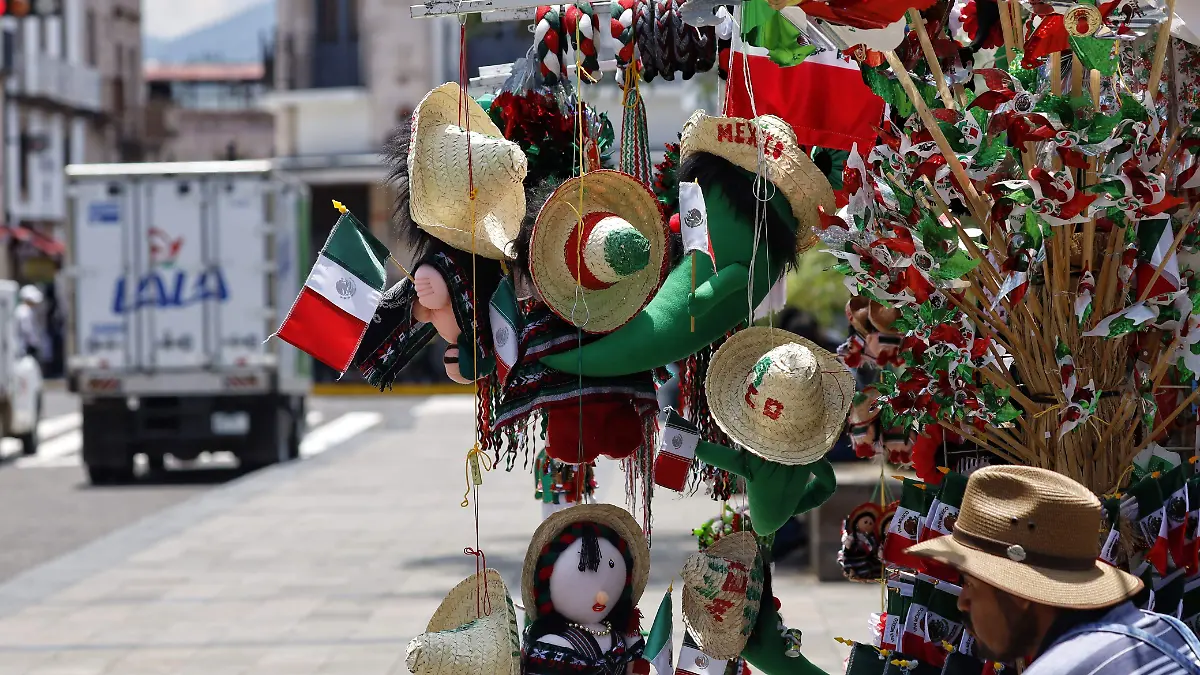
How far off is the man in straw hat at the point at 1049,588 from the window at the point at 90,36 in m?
39.8

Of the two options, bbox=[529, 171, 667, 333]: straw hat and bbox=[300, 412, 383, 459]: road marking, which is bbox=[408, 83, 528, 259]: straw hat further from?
bbox=[300, 412, 383, 459]: road marking

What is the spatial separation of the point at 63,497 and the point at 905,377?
10.7m

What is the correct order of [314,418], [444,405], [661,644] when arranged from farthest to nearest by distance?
1. [444,405]
2. [314,418]
3. [661,644]

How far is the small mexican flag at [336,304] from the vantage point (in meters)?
4.09

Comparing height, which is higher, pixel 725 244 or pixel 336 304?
pixel 725 244

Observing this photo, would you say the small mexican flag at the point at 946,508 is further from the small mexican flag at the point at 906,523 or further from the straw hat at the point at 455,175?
the straw hat at the point at 455,175

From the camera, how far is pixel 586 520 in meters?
4.17

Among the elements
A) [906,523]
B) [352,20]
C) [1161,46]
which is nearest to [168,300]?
[906,523]

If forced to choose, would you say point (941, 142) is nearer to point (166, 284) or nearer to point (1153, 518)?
point (1153, 518)

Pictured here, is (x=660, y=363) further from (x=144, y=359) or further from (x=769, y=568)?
(x=144, y=359)

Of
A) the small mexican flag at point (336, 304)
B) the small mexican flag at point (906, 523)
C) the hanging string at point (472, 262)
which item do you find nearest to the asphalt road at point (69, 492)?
the small mexican flag at point (336, 304)

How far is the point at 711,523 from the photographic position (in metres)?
4.75

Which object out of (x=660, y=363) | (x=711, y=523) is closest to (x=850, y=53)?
(x=660, y=363)

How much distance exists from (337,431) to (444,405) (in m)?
3.91
